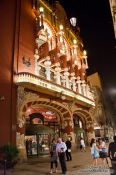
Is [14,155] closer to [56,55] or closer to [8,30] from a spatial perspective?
[8,30]

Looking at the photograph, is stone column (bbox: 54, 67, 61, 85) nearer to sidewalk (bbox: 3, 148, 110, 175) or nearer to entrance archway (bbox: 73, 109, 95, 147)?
entrance archway (bbox: 73, 109, 95, 147)

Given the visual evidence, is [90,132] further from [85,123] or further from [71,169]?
[71,169]

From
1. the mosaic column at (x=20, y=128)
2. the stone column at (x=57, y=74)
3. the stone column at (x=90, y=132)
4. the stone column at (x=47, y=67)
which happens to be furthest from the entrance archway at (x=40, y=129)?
the stone column at (x=90, y=132)

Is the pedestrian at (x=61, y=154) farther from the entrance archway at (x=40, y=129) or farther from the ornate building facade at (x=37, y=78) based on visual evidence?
the entrance archway at (x=40, y=129)

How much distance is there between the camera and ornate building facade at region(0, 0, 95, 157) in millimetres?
19875

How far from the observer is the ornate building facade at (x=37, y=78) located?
19.9 metres

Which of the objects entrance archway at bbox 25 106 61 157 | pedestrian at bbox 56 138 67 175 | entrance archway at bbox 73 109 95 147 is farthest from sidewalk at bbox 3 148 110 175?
entrance archway at bbox 73 109 95 147

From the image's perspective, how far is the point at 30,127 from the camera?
23.9 m

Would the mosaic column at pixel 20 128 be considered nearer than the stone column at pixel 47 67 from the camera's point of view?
Yes

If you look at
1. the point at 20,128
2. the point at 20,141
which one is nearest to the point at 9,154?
the point at 20,141

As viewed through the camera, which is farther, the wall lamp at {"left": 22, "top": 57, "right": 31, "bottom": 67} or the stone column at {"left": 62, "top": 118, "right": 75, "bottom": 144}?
the stone column at {"left": 62, "top": 118, "right": 75, "bottom": 144}

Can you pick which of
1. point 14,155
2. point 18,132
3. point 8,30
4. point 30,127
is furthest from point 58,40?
point 14,155

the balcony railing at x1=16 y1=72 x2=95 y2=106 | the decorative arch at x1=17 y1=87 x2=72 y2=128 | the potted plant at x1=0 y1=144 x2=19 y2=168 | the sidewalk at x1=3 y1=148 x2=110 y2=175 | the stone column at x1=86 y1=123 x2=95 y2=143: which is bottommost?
the sidewalk at x1=3 y1=148 x2=110 y2=175

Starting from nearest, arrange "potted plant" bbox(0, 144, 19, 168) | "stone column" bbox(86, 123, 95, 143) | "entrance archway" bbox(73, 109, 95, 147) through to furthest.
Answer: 1. "potted plant" bbox(0, 144, 19, 168)
2. "entrance archway" bbox(73, 109, 95, 147)
3. "stone column" bbox(86, 123, 95, 143)
